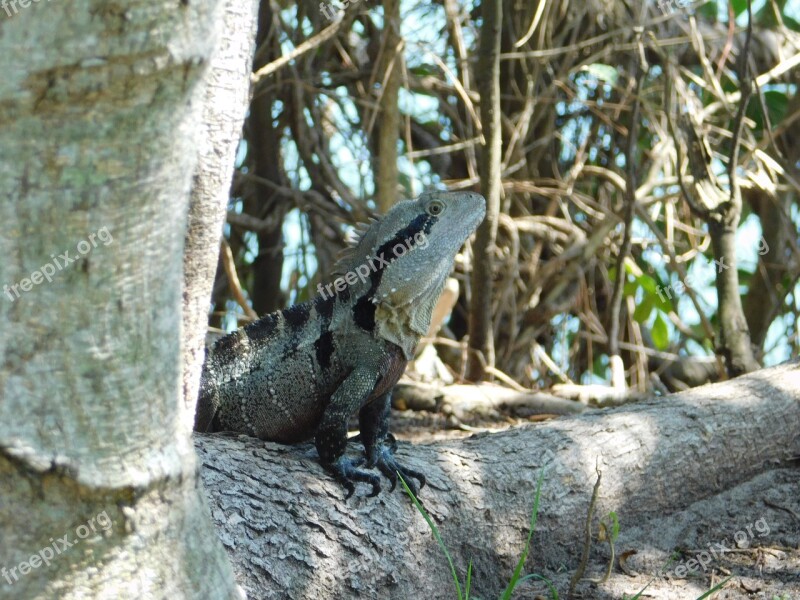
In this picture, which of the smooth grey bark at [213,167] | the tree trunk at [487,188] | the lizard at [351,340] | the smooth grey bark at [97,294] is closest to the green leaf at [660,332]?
the tree trunk at [487,188]

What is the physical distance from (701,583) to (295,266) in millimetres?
4397

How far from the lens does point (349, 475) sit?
317cm

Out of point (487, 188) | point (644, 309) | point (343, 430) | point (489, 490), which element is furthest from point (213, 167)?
point (644, 309)

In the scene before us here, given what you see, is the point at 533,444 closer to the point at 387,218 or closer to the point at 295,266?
the point at 387,218

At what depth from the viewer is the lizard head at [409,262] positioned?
3537 millimetres

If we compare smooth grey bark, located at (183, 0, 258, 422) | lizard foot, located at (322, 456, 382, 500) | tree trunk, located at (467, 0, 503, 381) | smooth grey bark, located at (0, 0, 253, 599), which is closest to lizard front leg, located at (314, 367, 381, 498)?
lizard foot, located at (322, 456, 382, 500)

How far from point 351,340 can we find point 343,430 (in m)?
0.45

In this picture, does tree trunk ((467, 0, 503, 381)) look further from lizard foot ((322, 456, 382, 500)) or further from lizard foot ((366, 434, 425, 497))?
lizard foot ((322, 456, 382, 500))

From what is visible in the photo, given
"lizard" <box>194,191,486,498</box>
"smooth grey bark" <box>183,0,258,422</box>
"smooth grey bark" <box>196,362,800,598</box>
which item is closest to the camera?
"smooth grey bark" <box>183,0,258,422</box>

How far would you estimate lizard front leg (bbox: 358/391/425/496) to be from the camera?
3.27 metres

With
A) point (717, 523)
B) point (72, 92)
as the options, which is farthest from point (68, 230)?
point (717, 523)

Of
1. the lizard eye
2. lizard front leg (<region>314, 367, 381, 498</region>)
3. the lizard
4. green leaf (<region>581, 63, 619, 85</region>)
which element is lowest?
lizard front leg (<region>314, 367, 381, 498</region>)

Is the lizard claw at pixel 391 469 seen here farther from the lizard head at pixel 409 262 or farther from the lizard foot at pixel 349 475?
the lizard head at pixel 409 262

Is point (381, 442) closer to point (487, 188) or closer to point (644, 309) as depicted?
point (487, 188)
